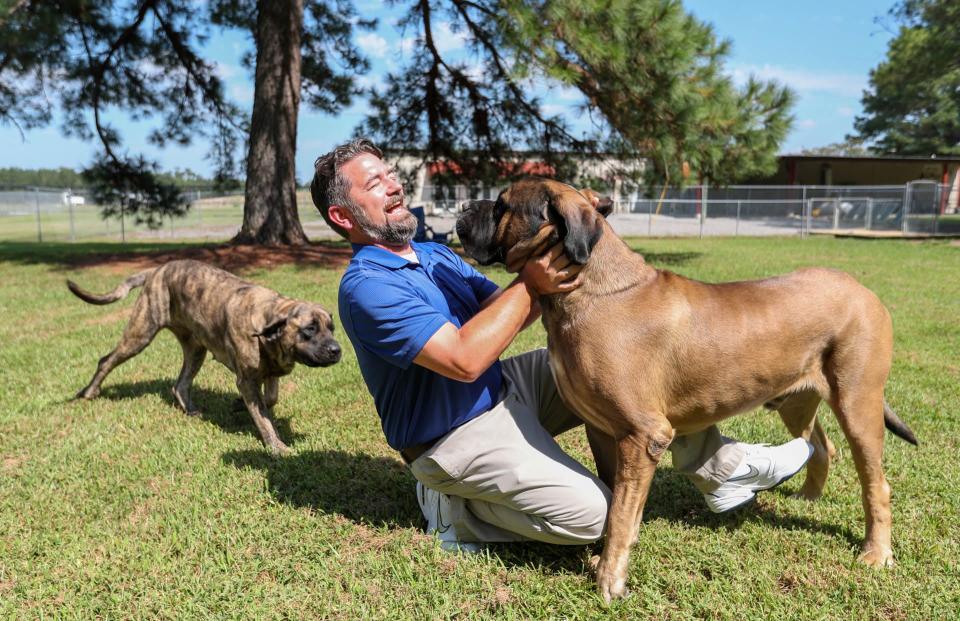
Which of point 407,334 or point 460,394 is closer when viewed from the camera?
point 407,334

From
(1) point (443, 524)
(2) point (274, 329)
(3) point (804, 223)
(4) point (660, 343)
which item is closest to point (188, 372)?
(2) point (274, 329)

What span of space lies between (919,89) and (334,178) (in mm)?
50146

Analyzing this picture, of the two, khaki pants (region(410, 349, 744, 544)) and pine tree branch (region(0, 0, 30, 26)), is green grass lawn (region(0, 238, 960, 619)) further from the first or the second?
pine tree branch (region(0, 0, 30, 26))

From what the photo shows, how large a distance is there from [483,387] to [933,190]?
90.5ft

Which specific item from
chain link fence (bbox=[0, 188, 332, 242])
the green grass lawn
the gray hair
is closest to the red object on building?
Result: the green grass lawn

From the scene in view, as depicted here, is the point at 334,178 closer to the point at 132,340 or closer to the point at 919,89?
the point at 132,340

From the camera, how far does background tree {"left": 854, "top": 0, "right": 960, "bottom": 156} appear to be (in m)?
30.4

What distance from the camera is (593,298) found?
290 centimetres

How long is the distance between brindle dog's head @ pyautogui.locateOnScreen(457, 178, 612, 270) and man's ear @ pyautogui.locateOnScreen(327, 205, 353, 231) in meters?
0.69

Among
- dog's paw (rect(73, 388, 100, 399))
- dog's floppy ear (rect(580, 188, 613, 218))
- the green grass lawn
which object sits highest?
dog's floppy ear (rect(580, 188, 613, 218))

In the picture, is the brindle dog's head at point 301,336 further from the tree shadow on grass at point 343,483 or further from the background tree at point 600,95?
the background tree at point 600,95

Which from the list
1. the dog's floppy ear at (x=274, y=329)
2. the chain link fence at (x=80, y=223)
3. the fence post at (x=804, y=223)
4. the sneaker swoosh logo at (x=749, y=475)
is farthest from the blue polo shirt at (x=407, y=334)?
the fence post at (x=804, y=223)

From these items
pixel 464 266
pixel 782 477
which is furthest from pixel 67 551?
pixel 782 477

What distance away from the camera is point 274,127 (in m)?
14.2
